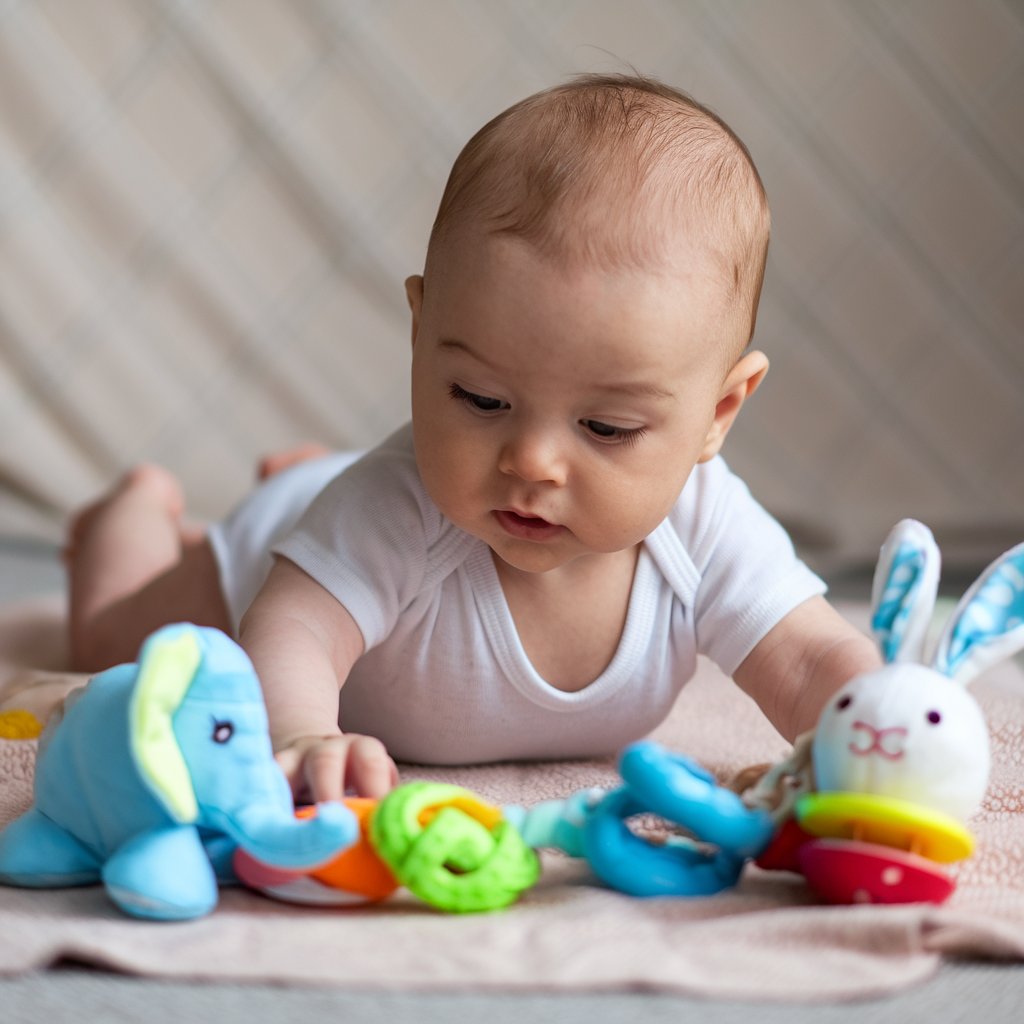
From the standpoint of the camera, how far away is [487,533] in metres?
0.96

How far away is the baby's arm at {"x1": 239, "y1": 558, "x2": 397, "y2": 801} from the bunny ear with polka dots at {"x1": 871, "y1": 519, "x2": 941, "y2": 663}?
0.91 ft

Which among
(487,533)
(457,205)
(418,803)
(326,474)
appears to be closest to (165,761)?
(418,803)

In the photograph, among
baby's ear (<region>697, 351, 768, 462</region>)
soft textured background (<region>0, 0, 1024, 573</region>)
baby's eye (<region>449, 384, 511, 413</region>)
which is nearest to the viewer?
baby's eye (<region>449, 384, 511, 413</region>)

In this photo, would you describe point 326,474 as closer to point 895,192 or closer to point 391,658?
point 391,658

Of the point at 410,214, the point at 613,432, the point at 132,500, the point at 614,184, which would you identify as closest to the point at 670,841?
the point at 613,432

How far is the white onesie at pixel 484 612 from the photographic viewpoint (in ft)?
3.48

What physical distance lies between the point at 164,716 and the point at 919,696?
0.37m

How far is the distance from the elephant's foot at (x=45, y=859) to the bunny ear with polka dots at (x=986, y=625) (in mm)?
463

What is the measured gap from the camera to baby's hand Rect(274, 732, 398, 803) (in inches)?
32.0

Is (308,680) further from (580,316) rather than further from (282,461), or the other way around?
(282,461)

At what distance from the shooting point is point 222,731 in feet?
2.49

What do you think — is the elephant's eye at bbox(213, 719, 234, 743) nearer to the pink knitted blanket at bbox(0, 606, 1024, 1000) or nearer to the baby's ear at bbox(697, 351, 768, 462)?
the pink knitted blanket at bbox(0, 606, 1024, 1000)

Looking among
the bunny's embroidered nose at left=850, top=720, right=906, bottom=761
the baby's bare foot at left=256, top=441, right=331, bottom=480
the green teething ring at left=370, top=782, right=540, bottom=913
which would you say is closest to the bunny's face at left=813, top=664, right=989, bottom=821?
the bunny's embroidered nose at left=850, top=720, right=906, bottom=761

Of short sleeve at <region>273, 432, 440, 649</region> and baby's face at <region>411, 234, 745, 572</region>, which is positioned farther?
short sleeve at <region>273, 432, 440, 649</region>
